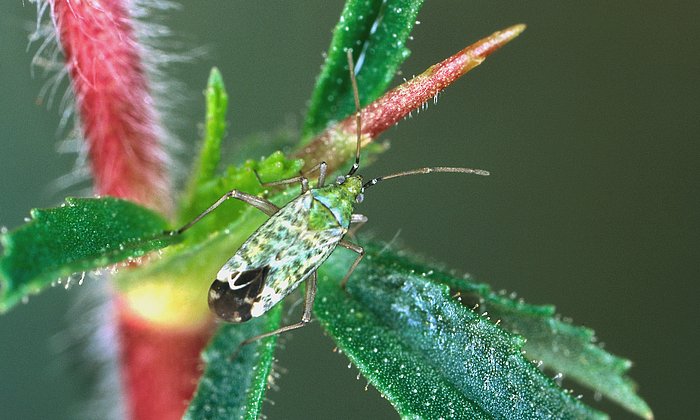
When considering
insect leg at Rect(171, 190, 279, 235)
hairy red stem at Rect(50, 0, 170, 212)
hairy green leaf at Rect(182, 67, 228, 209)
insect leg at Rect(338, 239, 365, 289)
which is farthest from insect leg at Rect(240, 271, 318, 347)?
hairy red stem at Rect(50, 0, 170, 212)

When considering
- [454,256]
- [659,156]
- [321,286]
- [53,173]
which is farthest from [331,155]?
[659,156]

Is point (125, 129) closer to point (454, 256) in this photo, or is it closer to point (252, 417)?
point (252, 417)

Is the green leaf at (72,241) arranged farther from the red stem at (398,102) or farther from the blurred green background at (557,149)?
the blurred green background at (557,149)

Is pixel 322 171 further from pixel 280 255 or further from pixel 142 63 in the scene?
pixel 142 63

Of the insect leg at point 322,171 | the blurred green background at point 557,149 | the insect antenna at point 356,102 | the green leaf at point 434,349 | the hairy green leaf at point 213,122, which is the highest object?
the insect antenna at point 356,102

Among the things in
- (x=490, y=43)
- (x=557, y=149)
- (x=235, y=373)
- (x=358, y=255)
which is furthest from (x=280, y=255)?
(x=557, y=149)

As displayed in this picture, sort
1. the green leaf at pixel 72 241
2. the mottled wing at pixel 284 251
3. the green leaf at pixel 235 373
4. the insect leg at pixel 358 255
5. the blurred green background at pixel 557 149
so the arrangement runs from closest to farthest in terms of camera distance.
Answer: the green leaf at pixel 72 241 → the green leaf at pixel 235 373 → the insect leg at pixel 358 255 → the mottled wing at pixel 284 251 → the blurred green background at pixel 557 149

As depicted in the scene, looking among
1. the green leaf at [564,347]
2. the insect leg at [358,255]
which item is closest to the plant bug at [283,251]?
the insect leg at [358,255]

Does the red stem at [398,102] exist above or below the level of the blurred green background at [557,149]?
above
